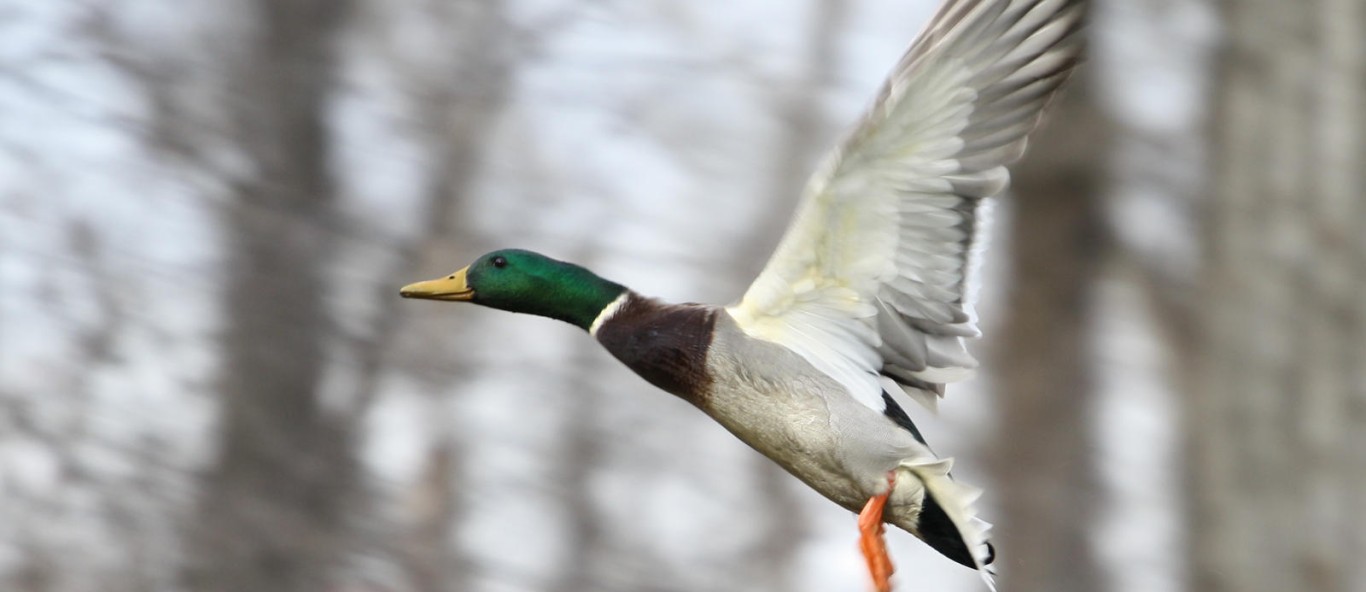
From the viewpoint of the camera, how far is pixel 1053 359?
492 centimetres

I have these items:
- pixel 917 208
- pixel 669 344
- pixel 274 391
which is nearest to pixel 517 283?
pixel 669 344

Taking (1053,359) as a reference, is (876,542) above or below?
below

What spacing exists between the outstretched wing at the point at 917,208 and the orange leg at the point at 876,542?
19 centimetres

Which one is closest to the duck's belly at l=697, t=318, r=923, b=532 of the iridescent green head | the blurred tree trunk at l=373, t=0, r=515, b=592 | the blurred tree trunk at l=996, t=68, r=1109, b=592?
Result: the iridescent green head

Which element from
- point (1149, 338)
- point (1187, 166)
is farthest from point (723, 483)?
point (1187, 166)

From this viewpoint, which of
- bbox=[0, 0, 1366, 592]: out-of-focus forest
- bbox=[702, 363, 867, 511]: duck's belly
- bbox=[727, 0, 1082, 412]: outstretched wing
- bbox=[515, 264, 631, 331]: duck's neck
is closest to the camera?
bbox=[727, 0, 1082, 412]: outstretched wing

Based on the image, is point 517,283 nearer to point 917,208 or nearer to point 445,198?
point 917,208

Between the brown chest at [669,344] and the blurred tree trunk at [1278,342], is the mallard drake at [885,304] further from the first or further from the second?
the blurred tree trunk at [1278,342]

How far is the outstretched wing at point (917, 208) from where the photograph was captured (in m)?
2.85

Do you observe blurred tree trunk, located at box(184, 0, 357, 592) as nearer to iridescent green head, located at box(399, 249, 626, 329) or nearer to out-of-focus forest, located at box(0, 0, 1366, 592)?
out-of-focus forest, located at box(0, 0, 1366, 592)

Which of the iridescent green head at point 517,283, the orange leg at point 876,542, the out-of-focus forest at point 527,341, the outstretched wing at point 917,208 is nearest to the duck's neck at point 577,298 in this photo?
the iridescent green head at point 517,283

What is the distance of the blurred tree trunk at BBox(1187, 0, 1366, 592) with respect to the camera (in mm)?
4848

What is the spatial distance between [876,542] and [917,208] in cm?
62

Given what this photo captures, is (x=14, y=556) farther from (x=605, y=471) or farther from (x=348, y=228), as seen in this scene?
(x=605, y=471)
